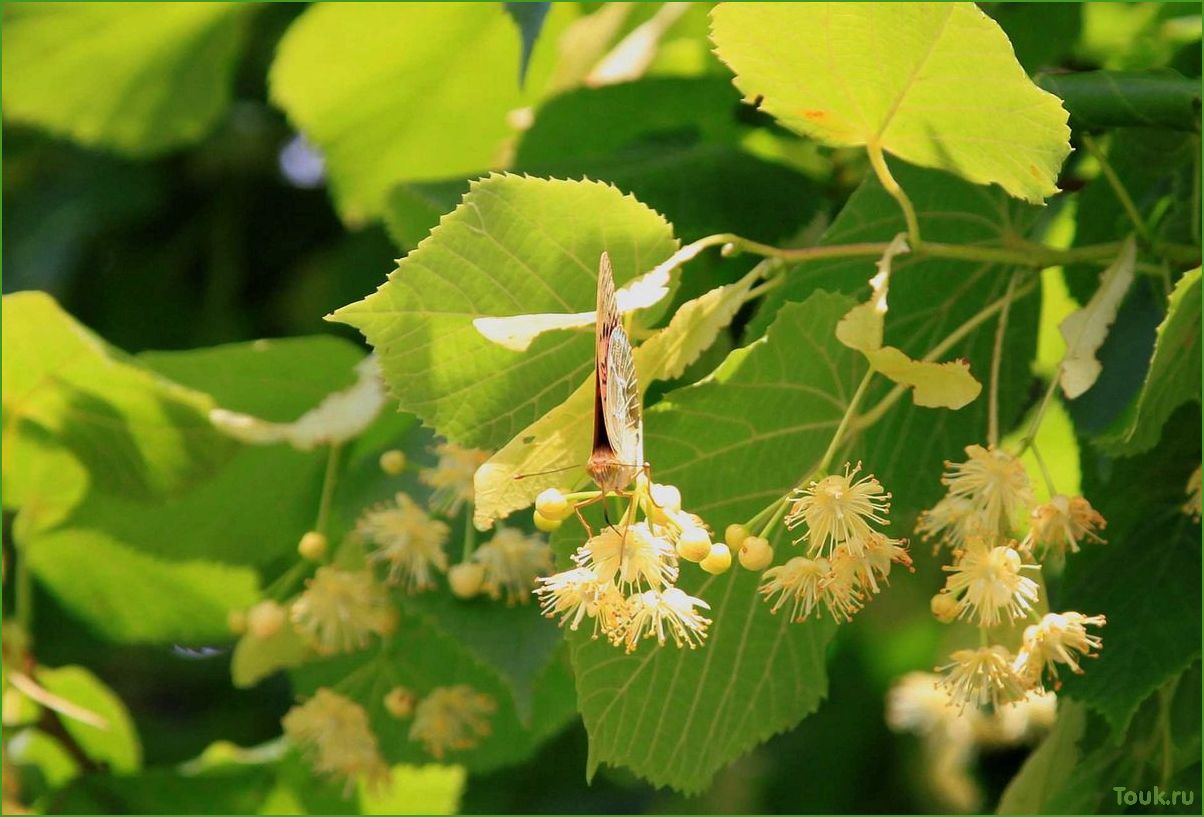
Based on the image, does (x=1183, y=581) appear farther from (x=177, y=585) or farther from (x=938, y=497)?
(x=177, y=585)

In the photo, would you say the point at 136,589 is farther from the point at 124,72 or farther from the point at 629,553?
the point at 629,553

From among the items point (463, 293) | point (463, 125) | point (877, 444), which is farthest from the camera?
point (463, 125)

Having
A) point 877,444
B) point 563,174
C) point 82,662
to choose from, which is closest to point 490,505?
point 877,444

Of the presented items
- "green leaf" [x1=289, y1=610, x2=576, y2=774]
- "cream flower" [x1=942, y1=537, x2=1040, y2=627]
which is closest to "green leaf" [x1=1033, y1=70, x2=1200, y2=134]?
"cream flower" [x1=942, y1=537, x2=1040, y2=627]

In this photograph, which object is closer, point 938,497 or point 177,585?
point 938,497

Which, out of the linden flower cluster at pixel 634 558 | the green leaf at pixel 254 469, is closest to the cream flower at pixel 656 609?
the linden flower cluster at pixel 634 558

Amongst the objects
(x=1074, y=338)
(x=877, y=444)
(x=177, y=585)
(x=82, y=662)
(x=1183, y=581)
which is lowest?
(x=82, y=662)
